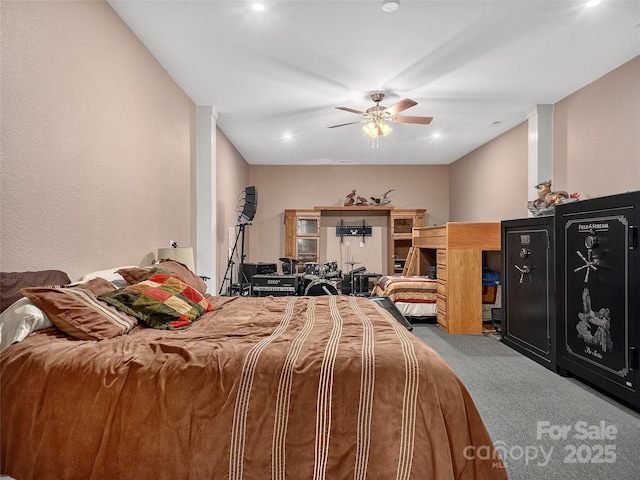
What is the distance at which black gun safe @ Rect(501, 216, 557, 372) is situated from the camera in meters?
3.26

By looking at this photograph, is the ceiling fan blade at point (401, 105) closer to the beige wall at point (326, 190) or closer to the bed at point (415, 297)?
the bed at point (415, 297)

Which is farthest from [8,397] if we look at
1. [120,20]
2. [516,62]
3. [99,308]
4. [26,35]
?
[516,62]

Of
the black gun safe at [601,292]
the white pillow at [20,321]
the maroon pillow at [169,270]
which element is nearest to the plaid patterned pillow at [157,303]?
Answer: the maroon pillow at [169,270]

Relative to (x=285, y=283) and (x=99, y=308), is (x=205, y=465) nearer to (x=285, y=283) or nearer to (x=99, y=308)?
(x=99, y=308)

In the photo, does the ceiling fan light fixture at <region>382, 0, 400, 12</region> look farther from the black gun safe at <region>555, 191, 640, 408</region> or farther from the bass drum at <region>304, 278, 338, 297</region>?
the bass drum at <region>304, 278, 338, 297</region>

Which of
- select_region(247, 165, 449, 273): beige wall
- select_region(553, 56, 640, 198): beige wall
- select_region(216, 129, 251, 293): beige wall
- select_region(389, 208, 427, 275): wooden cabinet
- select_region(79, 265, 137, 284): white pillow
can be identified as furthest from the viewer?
select_region(247, 165, 449, 273): beige wall

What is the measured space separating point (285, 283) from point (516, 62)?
3.55 metres

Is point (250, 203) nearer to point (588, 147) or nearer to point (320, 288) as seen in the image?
point (320, 288)

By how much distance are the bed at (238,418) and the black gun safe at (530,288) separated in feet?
8.35

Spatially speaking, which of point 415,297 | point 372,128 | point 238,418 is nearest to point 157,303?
point 238,418

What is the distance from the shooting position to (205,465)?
1.17 meters

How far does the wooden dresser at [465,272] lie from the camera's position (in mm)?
4488

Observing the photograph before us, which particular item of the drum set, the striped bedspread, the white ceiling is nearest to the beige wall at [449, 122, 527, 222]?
the white ceiling

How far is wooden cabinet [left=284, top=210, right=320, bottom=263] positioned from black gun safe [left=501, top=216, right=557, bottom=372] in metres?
3.88
